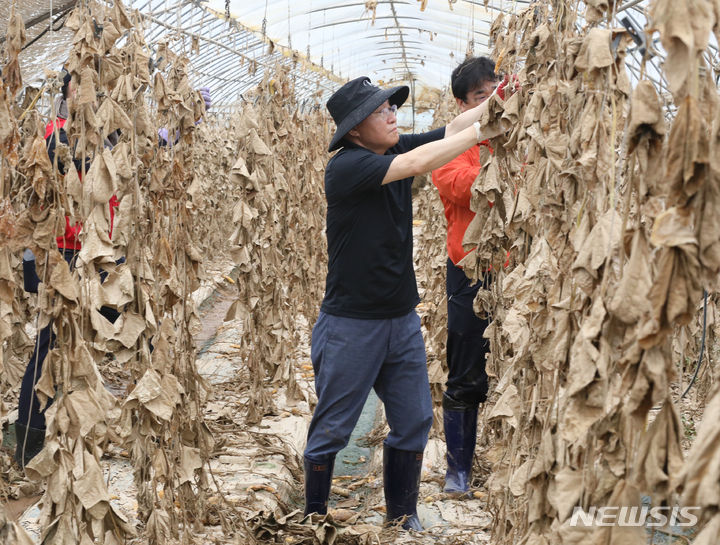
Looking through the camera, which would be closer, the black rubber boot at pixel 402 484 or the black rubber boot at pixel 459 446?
the black rubber boot at pixel 402 484

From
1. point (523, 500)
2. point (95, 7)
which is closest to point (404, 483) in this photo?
point (523, 500)

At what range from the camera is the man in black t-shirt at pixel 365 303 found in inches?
109

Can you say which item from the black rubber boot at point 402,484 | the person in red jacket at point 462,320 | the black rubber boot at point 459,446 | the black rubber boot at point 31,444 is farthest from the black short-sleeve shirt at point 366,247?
the black rubber boot at point 31,444

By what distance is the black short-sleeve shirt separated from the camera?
2.78 m

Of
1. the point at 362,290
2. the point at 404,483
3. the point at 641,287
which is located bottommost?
the point at 404,483

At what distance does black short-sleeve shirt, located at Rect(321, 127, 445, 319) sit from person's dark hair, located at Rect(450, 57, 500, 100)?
25.9 inches

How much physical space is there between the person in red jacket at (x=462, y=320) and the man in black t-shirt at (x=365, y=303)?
0.36 metres

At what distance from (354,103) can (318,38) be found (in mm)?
10142

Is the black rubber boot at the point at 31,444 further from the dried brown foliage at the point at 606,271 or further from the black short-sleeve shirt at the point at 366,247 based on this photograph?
the dried brown foliage at the point at 606,271

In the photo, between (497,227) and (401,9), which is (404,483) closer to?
(497,227)

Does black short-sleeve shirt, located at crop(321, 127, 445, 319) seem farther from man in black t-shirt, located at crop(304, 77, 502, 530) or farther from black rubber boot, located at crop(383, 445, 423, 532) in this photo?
black rubber boot, located at crop(383, 445, 423, 532)

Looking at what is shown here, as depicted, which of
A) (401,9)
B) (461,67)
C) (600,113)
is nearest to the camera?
(600,113)

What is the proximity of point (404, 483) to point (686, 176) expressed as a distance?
7.21 feet

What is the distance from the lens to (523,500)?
200cm
